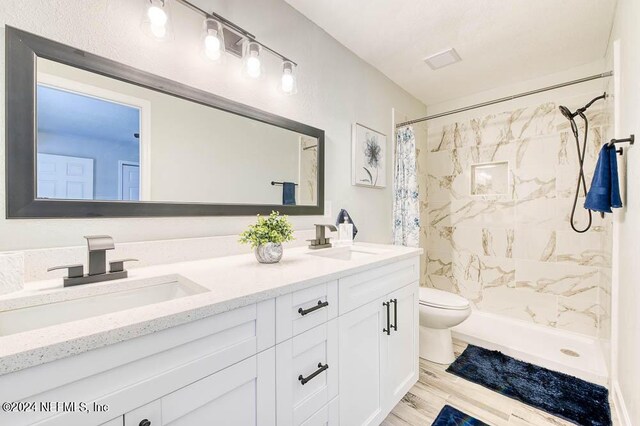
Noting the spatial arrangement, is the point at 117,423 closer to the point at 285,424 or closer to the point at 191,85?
the point at 285,424

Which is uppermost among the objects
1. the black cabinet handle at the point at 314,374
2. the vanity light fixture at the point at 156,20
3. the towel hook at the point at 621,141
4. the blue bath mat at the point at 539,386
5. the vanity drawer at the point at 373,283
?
the vanity light fixture at the point at 156,20

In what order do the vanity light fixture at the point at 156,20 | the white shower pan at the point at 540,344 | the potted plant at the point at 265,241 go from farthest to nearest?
1. the white shower pan at the point at 540,344
2. the potted plant at the point at 265,241
3. the vanity light fixture at the point at 156,20

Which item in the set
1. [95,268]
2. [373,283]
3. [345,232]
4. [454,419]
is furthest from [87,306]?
[454,419]

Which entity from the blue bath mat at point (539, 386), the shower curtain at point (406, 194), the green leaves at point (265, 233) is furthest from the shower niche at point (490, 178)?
the green leaves at point (265, 233)

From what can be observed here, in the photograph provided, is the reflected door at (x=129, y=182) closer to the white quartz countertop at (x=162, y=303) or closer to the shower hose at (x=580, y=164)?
the white quartz countertop at (x=162, y=303)

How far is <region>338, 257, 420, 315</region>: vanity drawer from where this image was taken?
3.82ft

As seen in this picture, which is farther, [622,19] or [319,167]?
[319,167]

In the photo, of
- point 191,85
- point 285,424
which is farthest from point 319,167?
point 285,424

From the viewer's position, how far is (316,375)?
1.02m

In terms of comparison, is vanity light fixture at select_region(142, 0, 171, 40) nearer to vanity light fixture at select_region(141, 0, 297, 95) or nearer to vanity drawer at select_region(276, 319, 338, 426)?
vanity light fixture at select_region(141, 0, 297, 95)

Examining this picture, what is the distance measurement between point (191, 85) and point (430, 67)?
211 centimetres

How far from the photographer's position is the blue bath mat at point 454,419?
1472 millimetres

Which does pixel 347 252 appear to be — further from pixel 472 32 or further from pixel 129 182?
pixel 472 32

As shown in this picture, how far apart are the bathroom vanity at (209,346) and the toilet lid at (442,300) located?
696 millimetres
